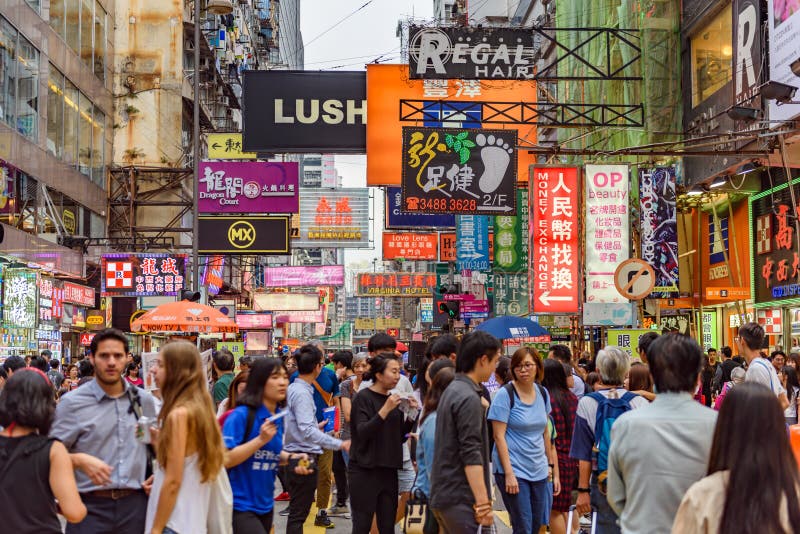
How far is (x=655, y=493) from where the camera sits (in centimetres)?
465

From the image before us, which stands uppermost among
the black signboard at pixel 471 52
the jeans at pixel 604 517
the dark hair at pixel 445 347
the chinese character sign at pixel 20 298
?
the black signboard at pixel 471 52

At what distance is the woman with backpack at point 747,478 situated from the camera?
356 cm

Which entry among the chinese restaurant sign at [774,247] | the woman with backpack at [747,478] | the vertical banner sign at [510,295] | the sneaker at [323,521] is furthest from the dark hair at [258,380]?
the vertical banner sign at [510,295]

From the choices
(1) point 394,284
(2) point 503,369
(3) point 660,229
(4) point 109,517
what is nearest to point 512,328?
(2) point 503,369

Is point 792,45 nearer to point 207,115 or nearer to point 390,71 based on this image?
point 390,71

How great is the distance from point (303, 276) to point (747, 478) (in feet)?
148

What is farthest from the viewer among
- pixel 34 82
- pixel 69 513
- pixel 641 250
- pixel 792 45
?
pixel 34 82

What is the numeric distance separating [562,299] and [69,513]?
58.7 ft

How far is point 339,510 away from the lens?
13016mm

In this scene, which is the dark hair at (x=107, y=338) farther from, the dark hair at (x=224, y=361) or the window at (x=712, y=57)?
the window at (x=712, y=57)

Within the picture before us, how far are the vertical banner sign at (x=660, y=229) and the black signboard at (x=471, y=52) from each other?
501 cm

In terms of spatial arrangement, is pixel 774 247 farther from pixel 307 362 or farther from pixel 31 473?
pixel 31 473

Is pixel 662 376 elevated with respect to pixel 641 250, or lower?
lower

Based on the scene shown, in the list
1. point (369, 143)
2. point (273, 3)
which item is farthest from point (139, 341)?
point (273, 3)
